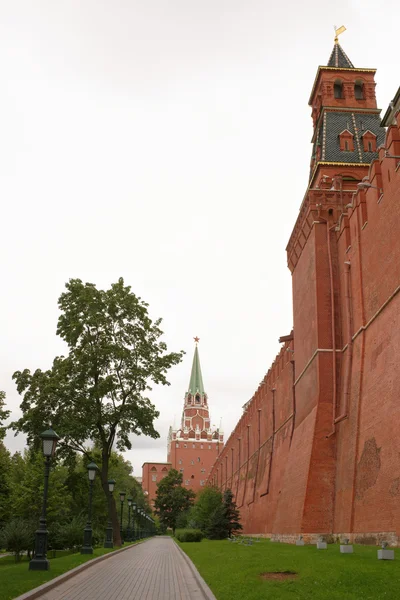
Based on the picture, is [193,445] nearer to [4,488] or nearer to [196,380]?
[196,380]

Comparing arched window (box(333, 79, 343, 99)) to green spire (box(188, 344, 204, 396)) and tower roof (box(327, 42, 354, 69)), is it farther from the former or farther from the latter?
green spire (box(188, 344, 204, 396))

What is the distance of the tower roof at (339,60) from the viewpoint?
32.7 metres

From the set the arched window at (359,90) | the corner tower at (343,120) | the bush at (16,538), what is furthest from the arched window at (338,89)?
the bush at (16,538)

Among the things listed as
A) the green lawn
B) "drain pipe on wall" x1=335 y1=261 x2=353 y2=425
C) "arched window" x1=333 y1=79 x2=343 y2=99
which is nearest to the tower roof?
"arched window" x1=333 y1=79 x2=343 y2=99


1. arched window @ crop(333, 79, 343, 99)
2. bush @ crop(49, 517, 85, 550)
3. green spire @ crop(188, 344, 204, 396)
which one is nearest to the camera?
bush @ crop(49, 517, 85, 550)

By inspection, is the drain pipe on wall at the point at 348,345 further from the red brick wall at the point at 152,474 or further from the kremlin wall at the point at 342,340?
the red brick wall at the point at 152,474

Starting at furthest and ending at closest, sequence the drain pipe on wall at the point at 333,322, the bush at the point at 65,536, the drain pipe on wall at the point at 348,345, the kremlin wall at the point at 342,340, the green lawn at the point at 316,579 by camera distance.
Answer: the bush at the point at 65,536 < the drain pipe on wall at the point at 333,322 < the drain pipe on wall at the point at 348,345 < the kremlin wall at the point at 342,340 < the green lawn at the point at 316,579

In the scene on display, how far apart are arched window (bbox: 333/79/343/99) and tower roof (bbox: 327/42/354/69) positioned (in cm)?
99

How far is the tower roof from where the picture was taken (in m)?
32.7

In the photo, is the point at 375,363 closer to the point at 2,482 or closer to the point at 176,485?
the point at 2,482

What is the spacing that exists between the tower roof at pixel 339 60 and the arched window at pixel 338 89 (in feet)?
3.26

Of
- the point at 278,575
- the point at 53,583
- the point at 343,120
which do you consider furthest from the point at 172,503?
the point at 278,575

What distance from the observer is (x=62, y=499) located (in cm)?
2998

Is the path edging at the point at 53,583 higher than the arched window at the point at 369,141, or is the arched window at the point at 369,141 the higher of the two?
the arched window at the point at 369,141
